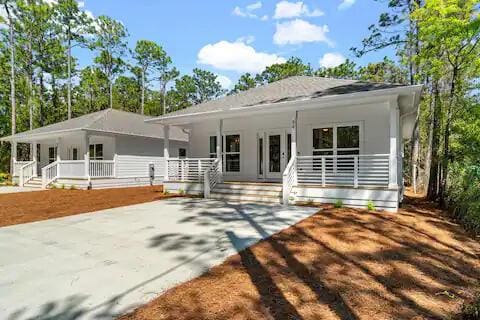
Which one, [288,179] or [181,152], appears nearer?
[288,179]

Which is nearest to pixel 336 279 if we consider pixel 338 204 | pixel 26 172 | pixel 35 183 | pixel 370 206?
pixel 370 206

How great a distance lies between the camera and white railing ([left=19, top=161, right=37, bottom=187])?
734 inches

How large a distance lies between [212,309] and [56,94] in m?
36.0

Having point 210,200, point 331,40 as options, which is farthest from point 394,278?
point 331,40

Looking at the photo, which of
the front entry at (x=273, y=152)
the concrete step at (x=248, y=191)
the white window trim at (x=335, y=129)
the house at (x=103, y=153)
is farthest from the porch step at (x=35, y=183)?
the white window trim at (x=335, y=129)

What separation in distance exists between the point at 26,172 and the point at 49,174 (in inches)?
117

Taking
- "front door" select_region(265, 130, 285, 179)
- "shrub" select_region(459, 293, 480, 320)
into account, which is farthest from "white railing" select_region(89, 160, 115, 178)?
"shrub" select_region(459, 293, 480, 320)

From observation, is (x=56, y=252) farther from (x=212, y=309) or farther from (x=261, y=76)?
(x=261, y=76)

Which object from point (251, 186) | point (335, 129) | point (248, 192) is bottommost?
point (248, 192)

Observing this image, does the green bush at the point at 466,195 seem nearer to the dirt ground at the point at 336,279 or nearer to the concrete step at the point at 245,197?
the dirt ground at the point at 336,279

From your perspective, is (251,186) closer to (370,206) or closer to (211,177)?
(211,177)

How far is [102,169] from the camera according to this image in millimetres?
16266

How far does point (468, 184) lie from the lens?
9117 mm

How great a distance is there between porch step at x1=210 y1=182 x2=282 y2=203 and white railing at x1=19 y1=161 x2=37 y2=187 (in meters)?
14.5
